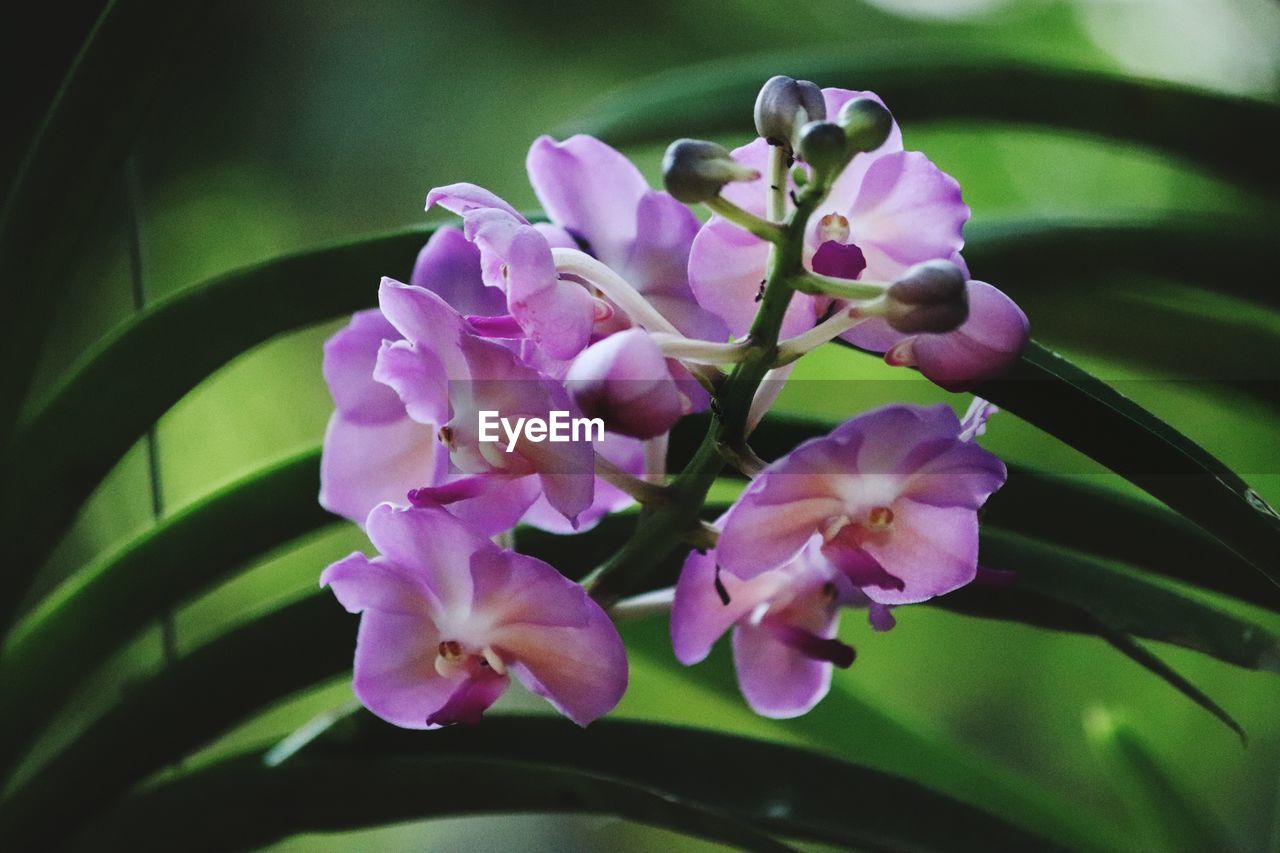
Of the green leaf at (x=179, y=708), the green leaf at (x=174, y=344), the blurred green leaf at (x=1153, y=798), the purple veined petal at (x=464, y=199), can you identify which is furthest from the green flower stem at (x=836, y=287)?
the blurred green leaf at (x=1153, y=798)

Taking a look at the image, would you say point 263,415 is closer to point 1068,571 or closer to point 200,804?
point 200,804

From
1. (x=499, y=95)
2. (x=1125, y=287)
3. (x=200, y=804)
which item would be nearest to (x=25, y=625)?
(x=200, y=804)

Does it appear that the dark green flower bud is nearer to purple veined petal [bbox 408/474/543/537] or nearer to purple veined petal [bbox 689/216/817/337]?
purple veined petal [bbox 689/216/817/337]

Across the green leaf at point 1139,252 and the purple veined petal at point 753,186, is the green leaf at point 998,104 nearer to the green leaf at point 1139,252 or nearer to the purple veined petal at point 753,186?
the green leaf at point 1139,252

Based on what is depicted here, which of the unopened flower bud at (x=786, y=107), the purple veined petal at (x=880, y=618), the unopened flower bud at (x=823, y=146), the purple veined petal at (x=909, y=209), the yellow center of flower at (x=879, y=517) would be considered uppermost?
the purple veined petal at (x=909, y=209)

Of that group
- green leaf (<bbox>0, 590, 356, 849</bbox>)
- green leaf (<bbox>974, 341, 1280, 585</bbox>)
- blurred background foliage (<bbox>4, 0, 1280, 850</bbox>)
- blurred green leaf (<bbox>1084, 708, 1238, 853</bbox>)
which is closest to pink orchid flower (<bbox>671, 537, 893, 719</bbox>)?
green leaf (<bbox>974, 341, 1280, 585</bbox>)

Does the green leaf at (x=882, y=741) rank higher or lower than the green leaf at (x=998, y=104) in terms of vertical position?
lower
